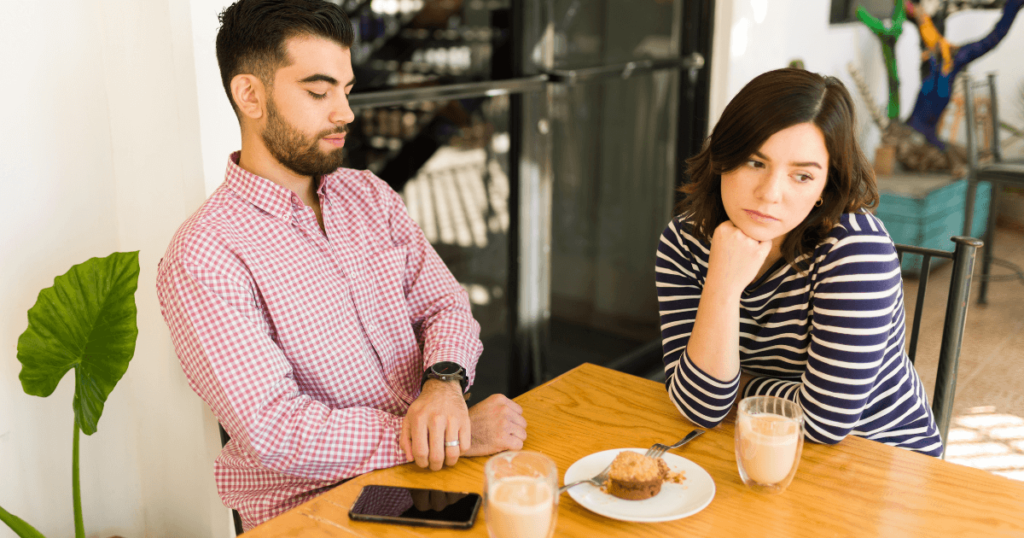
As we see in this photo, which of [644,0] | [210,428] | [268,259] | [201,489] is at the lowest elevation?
[201,489]

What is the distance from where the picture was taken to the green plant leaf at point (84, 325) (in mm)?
1242

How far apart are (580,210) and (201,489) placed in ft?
5.82

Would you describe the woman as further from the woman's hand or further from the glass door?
the glass door

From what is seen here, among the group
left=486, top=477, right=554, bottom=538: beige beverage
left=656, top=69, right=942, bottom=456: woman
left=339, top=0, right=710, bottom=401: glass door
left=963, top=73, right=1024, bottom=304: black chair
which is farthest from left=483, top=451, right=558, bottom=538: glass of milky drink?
left=963, top=73, right=1024, bottom=304: black chair

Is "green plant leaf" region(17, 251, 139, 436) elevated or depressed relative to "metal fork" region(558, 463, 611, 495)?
elevated

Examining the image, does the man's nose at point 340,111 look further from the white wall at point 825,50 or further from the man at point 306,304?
the white wall at point 825,50

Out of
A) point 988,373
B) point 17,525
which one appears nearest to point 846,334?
point 17,525

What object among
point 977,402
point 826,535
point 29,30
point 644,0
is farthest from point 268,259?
point 977,402

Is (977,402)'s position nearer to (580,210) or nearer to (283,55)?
(580,210)

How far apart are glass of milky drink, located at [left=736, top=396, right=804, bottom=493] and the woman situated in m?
0.15

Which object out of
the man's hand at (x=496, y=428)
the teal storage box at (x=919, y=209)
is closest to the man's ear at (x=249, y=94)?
the man's hand at (x=496, y=428)

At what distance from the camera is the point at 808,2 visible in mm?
3463

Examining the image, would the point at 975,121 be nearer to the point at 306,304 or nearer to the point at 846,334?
the point at 846,334

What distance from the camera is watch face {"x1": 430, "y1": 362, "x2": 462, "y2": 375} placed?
1355mm
